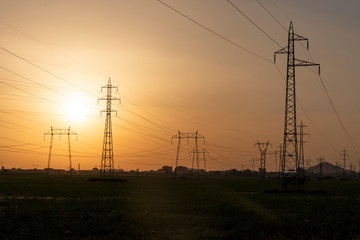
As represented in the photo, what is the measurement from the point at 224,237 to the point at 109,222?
8.21 metres

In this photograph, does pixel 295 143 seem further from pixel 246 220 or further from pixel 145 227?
pixel 145 227

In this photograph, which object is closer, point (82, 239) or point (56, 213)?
point (82, 239)

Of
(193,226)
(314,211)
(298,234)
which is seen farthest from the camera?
(314,211)

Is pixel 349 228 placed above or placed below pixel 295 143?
below

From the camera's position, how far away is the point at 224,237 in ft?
75.7

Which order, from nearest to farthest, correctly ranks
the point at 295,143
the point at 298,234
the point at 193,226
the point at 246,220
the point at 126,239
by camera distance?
the point at 126,239 < the point at 298,234 < the point at 193,226 < the point at 246,220 < the point at 295,143

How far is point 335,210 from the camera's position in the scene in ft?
123

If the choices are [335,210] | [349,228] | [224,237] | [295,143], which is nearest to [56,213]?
[224,237]

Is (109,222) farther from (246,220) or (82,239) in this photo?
(246,220)

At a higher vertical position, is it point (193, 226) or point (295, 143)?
point (295, 143)

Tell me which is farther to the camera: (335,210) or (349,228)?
(335,210)

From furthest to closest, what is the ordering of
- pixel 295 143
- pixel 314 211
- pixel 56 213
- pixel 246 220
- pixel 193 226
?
pixel 295 143 < pixel 314 211 < pixel 56 213 < pixel 246 220 < pixel 193 226

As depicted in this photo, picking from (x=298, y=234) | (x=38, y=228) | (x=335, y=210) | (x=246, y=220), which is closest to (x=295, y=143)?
(x=335, y=210)

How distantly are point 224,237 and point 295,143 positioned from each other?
47698mm
